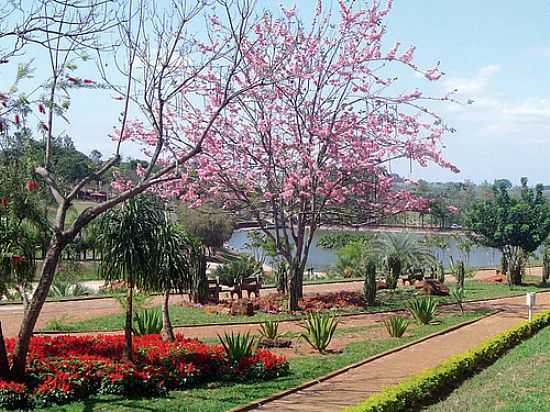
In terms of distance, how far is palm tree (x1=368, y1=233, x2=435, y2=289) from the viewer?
23719 mm

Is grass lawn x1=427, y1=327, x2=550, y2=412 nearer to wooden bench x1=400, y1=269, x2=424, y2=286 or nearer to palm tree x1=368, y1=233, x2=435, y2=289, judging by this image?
palm tree x1=368, y1=233, x2=435, y2=289

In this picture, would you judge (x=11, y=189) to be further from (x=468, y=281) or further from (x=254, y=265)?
(x=468, y=281)

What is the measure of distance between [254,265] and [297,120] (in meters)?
5.33

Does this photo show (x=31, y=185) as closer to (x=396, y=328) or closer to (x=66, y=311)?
(x=396, y=328)

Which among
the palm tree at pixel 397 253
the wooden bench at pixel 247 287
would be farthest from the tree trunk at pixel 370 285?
the palm tree at pixel 397 253

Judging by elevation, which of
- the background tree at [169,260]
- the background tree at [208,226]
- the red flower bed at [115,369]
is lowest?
the red flower bed at [115,369]

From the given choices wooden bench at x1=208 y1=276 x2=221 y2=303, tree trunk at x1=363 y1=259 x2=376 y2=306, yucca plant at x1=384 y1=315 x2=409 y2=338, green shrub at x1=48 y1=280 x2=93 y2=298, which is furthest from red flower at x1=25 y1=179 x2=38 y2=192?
green shrub at x1=48 y1=280 x2=93 y2=298

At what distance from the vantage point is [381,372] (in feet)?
34.5

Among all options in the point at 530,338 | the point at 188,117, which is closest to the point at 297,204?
the point at 188,117

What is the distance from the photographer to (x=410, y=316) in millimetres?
17297

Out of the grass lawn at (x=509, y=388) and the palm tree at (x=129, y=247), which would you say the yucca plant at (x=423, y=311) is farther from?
the palm tree at (x=129, y=247)

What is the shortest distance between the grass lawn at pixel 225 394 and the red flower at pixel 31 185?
9.59ft

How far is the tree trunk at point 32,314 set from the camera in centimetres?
861

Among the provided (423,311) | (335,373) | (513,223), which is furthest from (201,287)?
(513,223)
